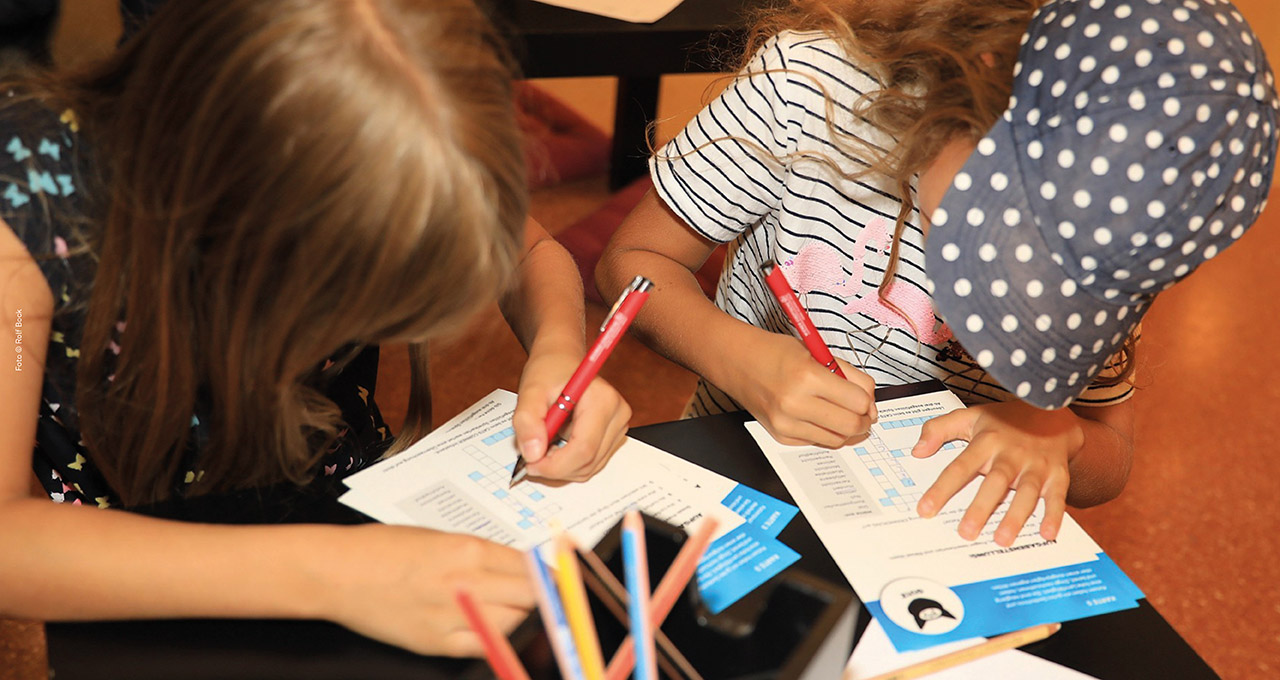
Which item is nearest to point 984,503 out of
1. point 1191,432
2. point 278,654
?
point 278,654

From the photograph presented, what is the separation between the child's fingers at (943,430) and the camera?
2.71 ft

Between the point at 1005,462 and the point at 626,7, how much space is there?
2.99 ft

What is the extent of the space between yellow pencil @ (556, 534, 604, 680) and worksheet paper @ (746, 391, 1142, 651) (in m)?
0.26

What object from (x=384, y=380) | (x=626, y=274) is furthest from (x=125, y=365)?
(x=384, y=380)

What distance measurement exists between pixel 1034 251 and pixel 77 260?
622 millimetres

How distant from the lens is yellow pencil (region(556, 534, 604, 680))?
46 centimetres

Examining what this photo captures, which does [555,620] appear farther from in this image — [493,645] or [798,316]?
[798,316]

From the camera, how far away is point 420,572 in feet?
2.03

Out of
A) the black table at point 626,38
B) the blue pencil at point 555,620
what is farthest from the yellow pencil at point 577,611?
the black table at point 626,38

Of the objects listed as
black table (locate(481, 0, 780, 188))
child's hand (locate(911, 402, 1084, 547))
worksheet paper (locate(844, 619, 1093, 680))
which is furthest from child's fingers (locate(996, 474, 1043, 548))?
black table (locate(481, 0, 780, 188))

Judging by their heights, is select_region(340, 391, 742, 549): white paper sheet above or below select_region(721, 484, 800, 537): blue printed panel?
above

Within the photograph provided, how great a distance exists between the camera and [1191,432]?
76.3 inches

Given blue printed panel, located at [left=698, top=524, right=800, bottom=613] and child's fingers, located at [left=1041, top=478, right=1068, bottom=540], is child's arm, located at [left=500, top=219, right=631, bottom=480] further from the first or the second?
child's fingers, located at [left=1041, top=478, right=1068, bottom=540]

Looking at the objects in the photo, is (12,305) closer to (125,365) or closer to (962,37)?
(125,365)
